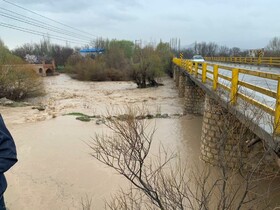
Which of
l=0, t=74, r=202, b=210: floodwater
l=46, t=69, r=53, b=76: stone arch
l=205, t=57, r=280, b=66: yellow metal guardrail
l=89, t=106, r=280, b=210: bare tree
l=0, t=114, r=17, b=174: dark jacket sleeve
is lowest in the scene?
l=46, t=69, r=53, b=76: stone arch

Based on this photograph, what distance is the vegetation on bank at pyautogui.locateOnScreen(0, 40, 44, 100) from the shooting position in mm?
28984

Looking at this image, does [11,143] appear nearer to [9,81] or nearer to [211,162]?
[211,162]

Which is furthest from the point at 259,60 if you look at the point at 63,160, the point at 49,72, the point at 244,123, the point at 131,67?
the point at 49,72

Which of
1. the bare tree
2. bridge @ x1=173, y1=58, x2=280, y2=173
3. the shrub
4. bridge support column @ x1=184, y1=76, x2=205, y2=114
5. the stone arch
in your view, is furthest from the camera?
the stone arch

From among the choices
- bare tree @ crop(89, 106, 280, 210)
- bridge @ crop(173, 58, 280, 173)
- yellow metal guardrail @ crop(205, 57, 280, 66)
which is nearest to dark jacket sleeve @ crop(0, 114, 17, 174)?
bare tree @ crop(89, 106, 280, 210)

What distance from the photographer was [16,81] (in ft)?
99.1

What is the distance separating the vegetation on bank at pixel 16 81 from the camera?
95.1 feet

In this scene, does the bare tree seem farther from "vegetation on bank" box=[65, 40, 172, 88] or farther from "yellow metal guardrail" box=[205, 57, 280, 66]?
"vegetation on bank" box=[65, 40, 172, 88]

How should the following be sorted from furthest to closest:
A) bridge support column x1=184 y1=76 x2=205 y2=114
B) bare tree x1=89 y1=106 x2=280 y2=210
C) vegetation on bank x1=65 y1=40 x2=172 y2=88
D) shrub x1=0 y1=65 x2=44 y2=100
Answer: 1. vegetation on bank x1=65 y1=40 x2=172 y2=88
2. shrub x1=0 y1=65 x2=44 y2=100
3. bridge support column x1=184 y1=76 x2=205 y2=114
4. bare tree x1=89 y1=106 x2=280 y2=210

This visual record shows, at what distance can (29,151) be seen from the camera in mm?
12188

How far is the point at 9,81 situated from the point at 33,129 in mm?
15180

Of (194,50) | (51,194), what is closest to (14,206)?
(51,194)

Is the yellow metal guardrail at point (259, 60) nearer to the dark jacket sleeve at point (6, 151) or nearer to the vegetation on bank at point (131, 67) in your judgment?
the vegetation on bank at point (131, 67)

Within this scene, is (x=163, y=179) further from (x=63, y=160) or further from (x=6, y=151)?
(x=63, y=160)
